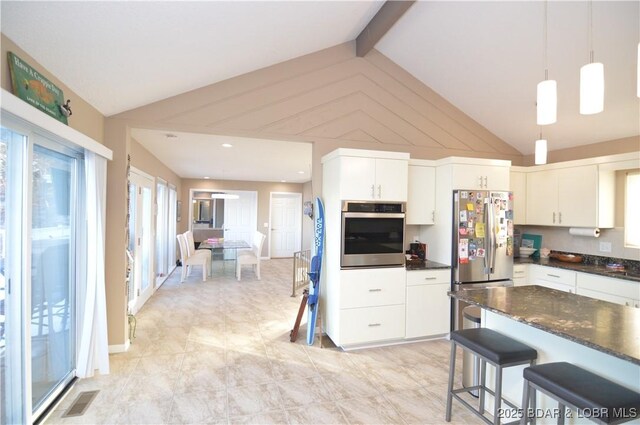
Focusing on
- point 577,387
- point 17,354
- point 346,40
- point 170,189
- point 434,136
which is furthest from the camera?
point 170,189

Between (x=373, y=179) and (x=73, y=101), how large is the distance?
268cm

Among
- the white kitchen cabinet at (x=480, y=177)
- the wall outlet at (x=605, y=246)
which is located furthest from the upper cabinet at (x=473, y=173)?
the wall outlet at (x=605, y=246)

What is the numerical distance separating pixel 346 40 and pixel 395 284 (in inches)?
113

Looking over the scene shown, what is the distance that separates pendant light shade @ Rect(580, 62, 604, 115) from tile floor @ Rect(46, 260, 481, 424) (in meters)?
2.08

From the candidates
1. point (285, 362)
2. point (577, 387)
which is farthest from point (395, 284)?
point (577, 387)

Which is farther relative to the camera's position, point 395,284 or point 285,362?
point 395,284

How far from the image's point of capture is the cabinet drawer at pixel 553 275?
11.1 ft

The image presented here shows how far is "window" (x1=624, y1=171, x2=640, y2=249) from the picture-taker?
343cm

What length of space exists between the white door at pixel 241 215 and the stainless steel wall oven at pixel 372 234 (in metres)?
6.73

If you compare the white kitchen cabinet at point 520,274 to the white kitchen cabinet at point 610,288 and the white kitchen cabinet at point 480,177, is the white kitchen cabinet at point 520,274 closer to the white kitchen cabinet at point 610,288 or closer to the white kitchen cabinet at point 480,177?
the white kitchen cabinet at point 610,288

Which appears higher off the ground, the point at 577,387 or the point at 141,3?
the point at 141,3

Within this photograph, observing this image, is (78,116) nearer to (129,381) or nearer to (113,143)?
(113,143)

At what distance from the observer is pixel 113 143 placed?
2.97 meters

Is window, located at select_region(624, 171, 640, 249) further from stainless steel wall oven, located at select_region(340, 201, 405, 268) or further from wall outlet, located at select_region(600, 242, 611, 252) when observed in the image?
stainless steel wall oven, located at select_region(340, 201, 405, 268)
